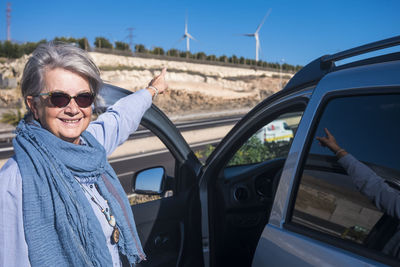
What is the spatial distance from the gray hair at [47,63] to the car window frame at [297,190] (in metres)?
1.12

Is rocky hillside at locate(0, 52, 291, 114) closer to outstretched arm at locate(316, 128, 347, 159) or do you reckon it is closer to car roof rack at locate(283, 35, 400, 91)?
car roof rack at locate(283, 35, 400, 91)

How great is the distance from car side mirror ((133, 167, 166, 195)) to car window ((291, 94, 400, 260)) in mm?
1166

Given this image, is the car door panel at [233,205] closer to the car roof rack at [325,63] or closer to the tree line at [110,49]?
the car roof rack at [325,63]

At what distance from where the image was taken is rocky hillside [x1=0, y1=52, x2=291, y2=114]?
126 feet

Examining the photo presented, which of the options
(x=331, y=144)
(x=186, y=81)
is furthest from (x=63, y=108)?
(x=186, y=81)

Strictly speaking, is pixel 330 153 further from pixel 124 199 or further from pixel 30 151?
pixel 30 151

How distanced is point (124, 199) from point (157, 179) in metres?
0.63

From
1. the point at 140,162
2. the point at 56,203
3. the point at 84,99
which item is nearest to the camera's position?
the point at 56,203

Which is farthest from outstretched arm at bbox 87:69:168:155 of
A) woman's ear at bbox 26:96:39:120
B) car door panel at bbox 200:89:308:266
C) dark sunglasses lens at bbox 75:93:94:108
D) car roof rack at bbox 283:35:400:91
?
car roof rack at bbox 283:35:400:91

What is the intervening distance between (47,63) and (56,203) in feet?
2.17

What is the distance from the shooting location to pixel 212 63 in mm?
65938

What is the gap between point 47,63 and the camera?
1705mm

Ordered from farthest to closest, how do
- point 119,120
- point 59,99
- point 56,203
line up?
point 119,120 < point 59,99 < point 56,203

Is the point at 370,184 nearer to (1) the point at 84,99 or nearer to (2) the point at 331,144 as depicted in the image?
(2) the point at 331,144
